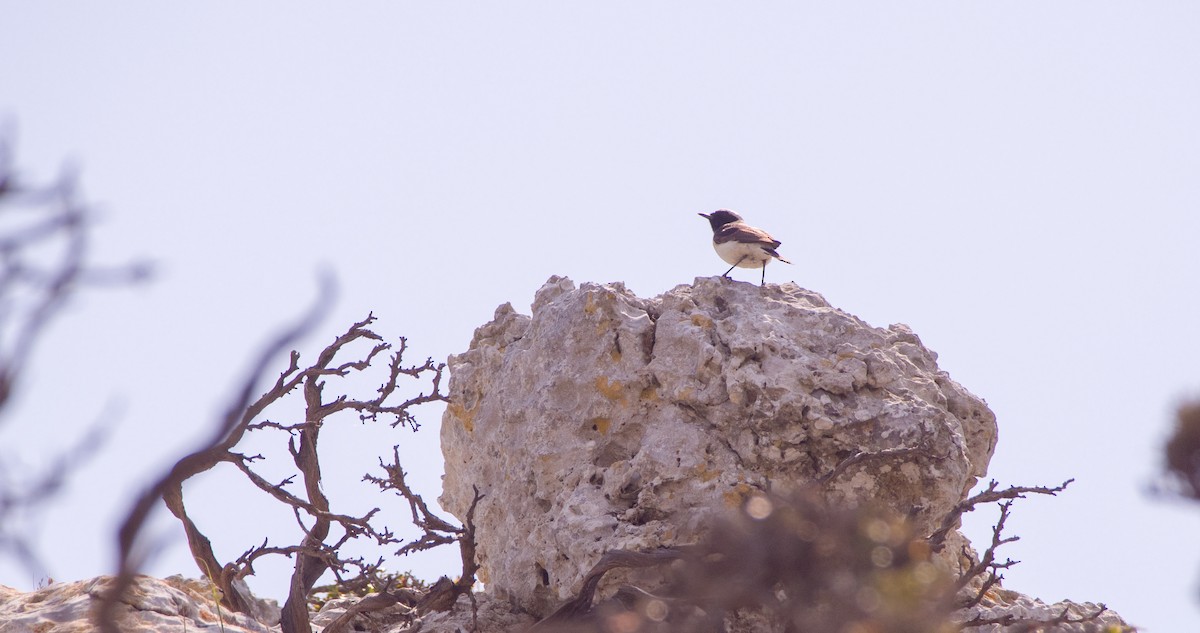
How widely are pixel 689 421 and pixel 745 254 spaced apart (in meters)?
2.03

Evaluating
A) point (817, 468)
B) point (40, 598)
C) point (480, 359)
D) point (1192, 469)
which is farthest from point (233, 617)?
point (1192, 469)

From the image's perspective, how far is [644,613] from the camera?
233 inches

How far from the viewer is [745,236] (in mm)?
8508

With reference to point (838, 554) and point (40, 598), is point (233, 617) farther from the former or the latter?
point (838, 554)

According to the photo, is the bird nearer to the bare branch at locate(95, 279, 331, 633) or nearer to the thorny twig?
the thorny twig

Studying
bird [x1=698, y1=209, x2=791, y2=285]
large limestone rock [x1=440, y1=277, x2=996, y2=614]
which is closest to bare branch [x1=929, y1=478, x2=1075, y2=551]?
large limestone rock [x1=440, y1=277, x2=996, y2=614]

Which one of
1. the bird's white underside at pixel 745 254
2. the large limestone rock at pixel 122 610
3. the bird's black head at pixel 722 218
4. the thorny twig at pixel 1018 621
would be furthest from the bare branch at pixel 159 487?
the bird's black head at pixel 722 218

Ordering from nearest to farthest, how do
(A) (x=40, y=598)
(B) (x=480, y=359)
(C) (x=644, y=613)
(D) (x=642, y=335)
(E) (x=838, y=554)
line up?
(E) (x=838, y=554) → (C) (x=644, y=613) → (A) (x=40, y=598) → (D) (x=642, y=335) → (B) (x=480, y=359)

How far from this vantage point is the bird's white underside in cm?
849

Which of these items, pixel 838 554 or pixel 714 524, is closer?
pixel 838 554

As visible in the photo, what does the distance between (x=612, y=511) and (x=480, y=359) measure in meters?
1.98

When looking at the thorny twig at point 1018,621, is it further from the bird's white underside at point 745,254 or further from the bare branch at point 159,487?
the bare branch at point 159,487

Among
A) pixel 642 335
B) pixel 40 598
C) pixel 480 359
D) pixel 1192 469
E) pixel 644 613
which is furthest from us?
pixel 1192 469

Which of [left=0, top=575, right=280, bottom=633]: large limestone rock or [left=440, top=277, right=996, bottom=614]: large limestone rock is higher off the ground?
[left=440, top=277, right=996, bottom=614]: large limestone rock
